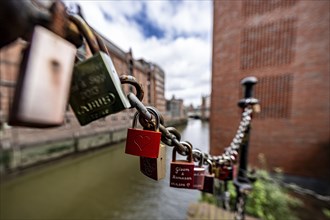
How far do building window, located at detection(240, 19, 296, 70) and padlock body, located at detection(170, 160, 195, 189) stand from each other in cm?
362

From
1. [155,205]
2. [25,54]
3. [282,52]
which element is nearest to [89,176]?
[155,205]

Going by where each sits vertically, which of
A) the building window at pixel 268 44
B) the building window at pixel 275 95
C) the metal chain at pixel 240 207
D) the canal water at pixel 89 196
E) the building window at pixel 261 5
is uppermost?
the building window at pixel 261 5

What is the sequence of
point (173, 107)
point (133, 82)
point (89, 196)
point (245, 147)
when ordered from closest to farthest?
point (133, 82)
point (245, 147)
point (89, 196)
point (173, 107)

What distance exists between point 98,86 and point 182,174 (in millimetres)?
424

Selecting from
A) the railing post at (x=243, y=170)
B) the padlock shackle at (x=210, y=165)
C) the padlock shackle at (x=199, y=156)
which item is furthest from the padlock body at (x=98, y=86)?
the railing post at (x=243, y=170)

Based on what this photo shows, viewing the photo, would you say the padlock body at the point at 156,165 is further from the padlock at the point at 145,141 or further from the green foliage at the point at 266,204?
the green foliage at the point at 266,204

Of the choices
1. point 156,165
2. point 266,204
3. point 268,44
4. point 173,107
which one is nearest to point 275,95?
point 268,44

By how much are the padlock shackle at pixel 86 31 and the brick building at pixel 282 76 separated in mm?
3805

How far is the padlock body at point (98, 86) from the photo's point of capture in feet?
0.91

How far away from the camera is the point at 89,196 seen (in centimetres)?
332

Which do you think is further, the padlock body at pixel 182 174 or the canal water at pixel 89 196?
the canal water at pixel 89 196

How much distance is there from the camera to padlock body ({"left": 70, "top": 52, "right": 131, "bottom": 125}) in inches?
11.0

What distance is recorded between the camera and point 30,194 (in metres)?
3.46

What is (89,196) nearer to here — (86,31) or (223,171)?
(223,171)
